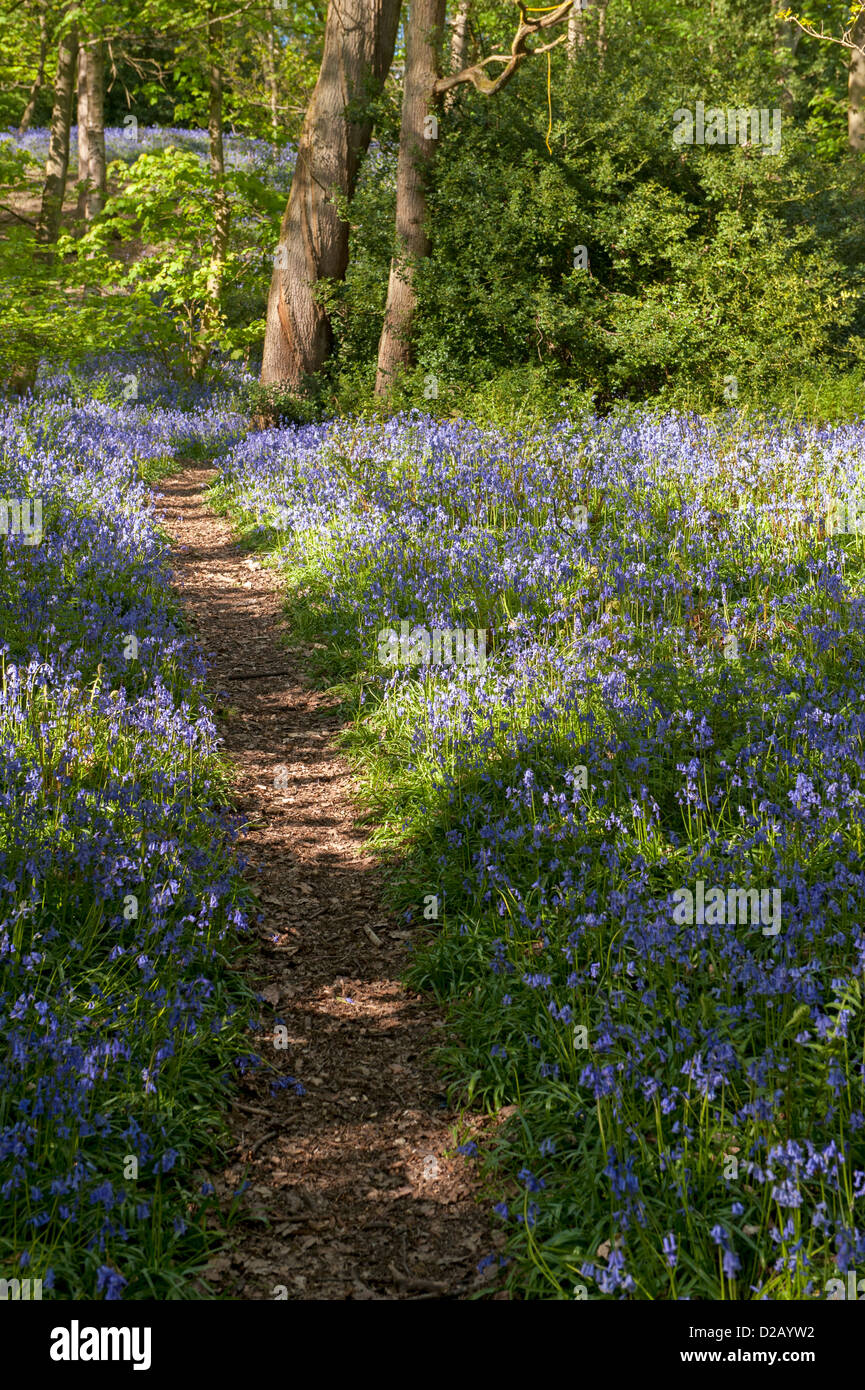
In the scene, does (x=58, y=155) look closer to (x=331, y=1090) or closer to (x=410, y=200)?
(x=410, y=200)

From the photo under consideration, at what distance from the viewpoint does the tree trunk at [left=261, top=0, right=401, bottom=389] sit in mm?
13352

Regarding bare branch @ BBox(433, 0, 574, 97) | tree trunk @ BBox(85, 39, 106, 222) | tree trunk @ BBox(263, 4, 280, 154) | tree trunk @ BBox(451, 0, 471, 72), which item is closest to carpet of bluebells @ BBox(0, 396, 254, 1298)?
bare branch @ BBox(433, 0, 574, 97)

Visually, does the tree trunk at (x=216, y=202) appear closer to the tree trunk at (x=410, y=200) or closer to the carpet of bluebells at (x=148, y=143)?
the tree trunk at (x=410, y=200)

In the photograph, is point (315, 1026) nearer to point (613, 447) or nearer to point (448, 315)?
point (613, 447)

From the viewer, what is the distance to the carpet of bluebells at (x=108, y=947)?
2814 millimetres

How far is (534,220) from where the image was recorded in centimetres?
1248

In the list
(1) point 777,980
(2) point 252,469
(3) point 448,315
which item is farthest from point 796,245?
(1) point 777,980

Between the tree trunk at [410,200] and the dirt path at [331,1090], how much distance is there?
7.92 m

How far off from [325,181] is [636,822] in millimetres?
12062

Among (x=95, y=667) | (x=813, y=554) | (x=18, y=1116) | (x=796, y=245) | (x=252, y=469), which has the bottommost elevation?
(x=18, y=1116)

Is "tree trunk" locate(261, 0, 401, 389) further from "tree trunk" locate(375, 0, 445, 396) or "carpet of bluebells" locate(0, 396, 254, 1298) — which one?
"carpet of bluebells" locate(0, 396, 254, 1298)

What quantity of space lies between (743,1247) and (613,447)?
7.64 m

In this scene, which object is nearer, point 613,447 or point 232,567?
point 613,447

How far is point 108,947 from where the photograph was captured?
390 cm
